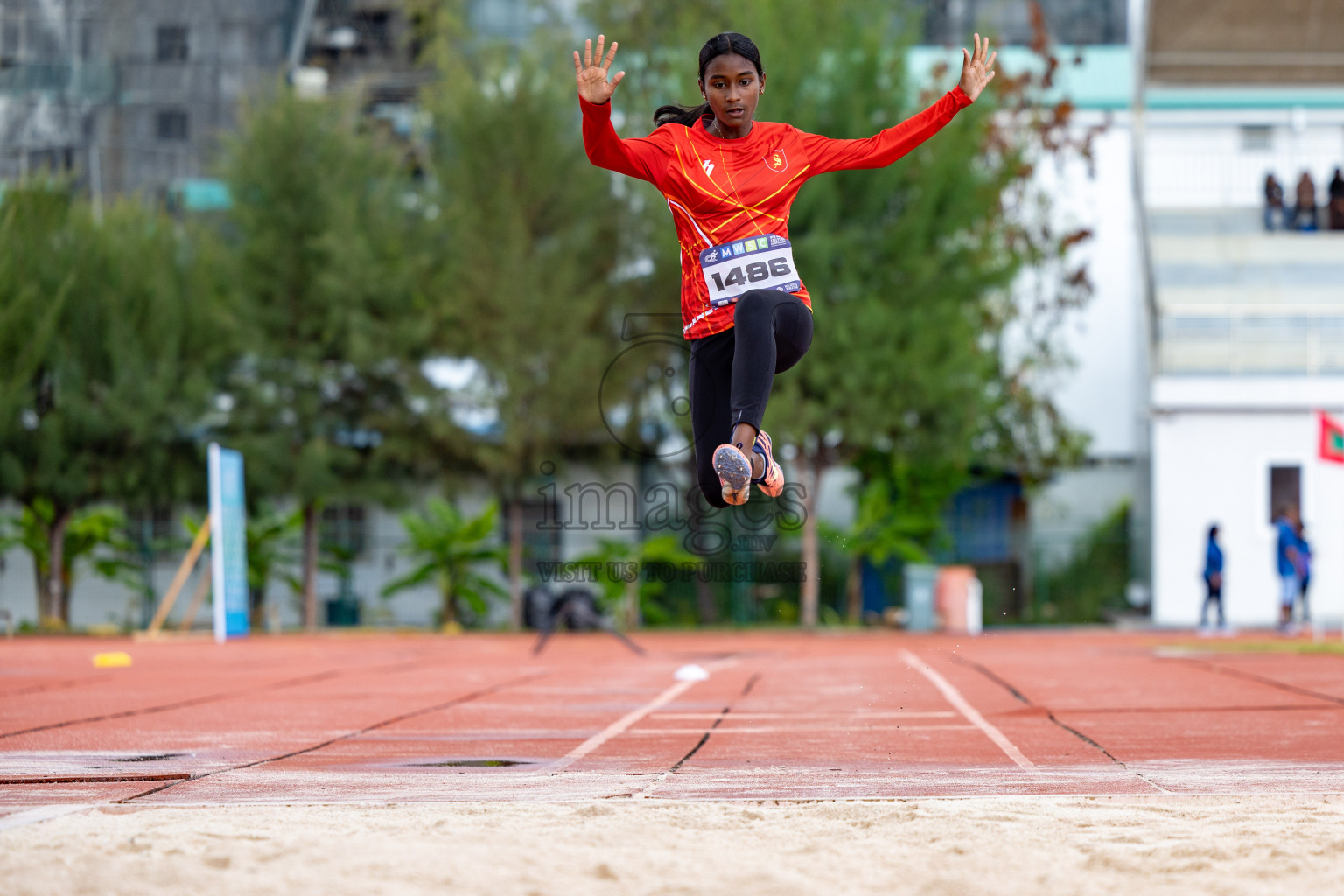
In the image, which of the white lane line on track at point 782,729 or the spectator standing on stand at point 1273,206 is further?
the spectator standing on stand at point 1273,206

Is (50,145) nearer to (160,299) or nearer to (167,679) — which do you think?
(160,299)

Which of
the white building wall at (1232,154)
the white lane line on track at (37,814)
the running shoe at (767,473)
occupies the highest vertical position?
the white building wall at (1232,154)

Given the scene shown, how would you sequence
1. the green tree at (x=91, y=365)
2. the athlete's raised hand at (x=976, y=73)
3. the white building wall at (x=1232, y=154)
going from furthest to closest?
the white building wall at (x=1232, y=154)
the green tree at (x=91, y=365)
the athlete's raised hand at (x=976, y=73)

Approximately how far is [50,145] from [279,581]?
21424 mm

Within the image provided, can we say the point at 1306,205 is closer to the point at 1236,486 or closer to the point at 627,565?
the point at 1236,486

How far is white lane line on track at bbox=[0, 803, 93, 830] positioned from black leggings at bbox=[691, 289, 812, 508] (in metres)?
2.50

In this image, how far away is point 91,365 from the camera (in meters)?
25.2

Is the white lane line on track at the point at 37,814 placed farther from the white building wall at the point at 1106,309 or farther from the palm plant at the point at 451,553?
the white building wall at the point at 1106,309

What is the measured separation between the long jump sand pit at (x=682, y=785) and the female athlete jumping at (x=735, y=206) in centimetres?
142

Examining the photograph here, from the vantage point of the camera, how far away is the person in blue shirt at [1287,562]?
20.6 metres

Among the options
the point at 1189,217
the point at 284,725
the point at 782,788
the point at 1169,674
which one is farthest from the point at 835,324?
the point at 782,788

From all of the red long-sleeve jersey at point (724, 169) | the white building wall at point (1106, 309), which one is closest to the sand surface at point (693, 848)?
the red long-sleeve jersey at point (724, 169)

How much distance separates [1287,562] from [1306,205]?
351 inches

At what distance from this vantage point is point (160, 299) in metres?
25.0
